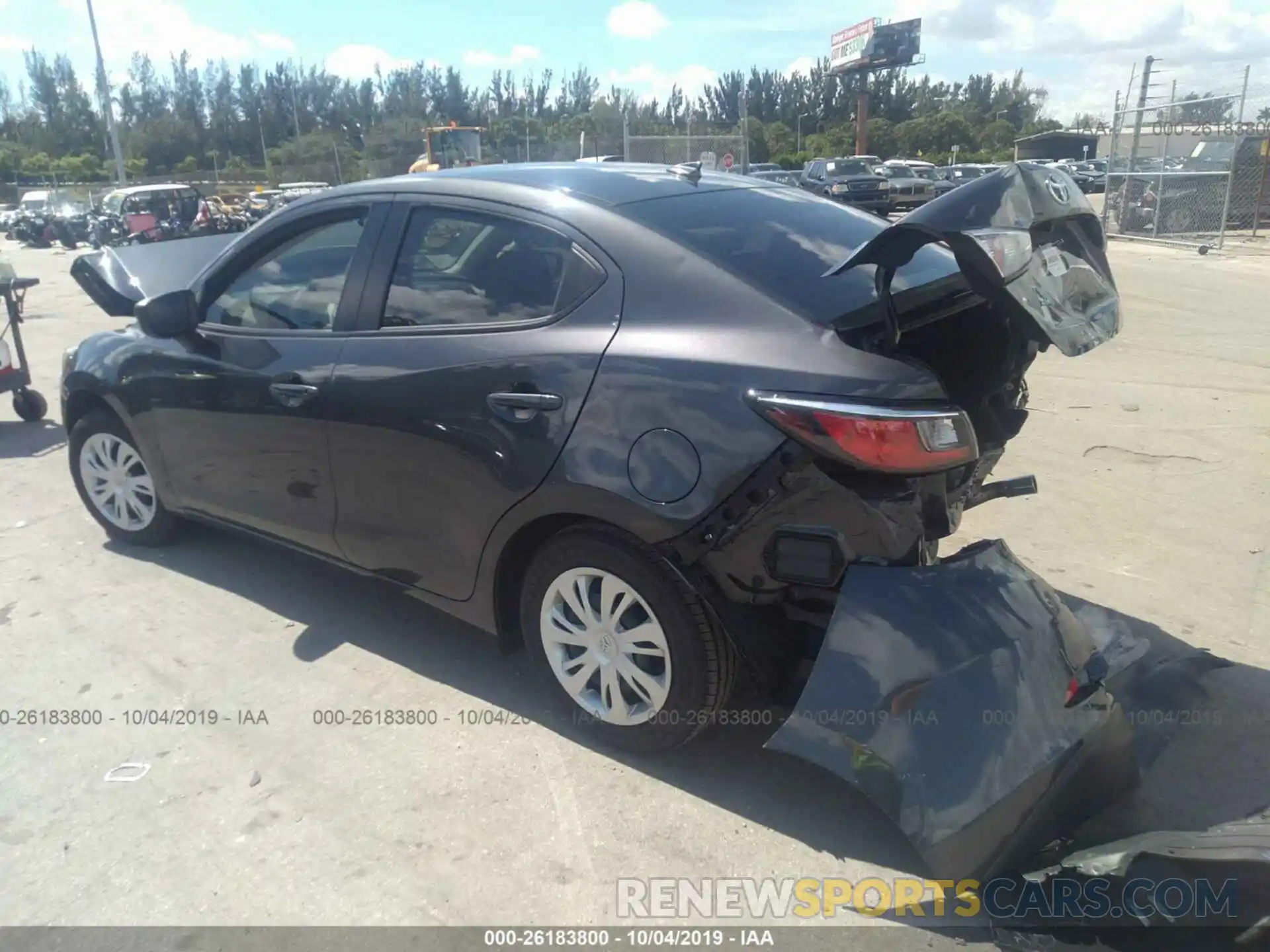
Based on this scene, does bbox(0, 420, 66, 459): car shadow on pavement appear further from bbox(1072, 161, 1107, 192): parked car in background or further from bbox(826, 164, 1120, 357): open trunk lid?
bbox(1072, 161, 1107, 192): parked car in background

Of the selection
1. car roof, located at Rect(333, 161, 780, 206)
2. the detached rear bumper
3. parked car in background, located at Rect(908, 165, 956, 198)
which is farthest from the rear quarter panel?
parked car in background, located at Rect(908, 165, 956, 198)

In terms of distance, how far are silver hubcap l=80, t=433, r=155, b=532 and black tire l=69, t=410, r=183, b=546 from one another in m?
0.02

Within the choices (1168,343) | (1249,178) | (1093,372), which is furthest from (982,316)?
(1249,178)

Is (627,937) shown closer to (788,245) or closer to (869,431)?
(869,431)

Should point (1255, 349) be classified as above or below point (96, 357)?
below

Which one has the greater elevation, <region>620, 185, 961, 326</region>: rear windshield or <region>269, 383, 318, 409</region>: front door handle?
<region>620, 185, 961, 326</region>: rear windshield

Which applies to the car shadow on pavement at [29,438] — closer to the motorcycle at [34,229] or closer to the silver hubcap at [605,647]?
the silver hubcap at [605,647]

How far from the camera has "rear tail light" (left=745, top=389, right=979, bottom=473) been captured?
2502mm

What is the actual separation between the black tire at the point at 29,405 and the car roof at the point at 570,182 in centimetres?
503

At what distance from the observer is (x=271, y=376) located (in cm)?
376

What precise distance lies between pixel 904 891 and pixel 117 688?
288cm

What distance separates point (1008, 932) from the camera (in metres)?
2.40

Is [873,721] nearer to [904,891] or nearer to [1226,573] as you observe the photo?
[904,891]

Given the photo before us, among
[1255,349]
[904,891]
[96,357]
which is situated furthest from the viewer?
[1255,349]
